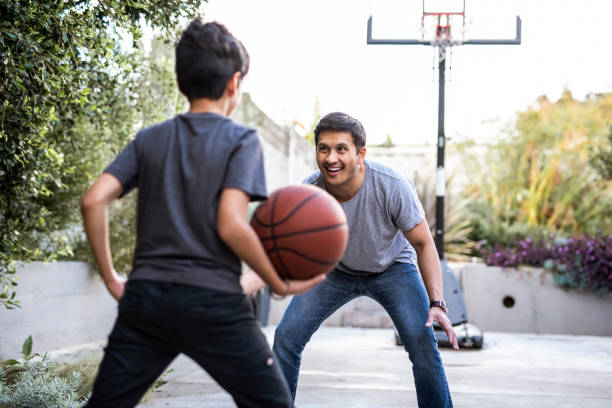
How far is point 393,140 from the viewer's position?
63.4 ft

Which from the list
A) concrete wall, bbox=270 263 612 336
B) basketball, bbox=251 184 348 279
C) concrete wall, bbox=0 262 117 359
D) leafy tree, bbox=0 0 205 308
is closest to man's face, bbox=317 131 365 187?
basketball, bbox=251 184 348 279

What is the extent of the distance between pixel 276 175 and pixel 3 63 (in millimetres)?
9202

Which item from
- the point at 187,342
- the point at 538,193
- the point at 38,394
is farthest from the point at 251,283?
the point at 538,193

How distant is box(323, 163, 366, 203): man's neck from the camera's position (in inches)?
138

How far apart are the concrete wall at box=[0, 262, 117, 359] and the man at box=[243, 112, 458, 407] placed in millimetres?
2846

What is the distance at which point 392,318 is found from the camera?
3.39 metres

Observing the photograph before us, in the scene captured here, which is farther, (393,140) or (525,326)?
(393,140)

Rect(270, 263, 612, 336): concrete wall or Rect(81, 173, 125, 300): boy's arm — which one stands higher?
Rect(81, 173, 125, 300): boy's arm

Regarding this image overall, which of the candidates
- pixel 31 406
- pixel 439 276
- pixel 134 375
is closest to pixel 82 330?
pixel 31 406

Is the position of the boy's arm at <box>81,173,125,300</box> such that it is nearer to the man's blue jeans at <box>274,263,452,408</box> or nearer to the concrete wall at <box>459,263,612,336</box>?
the man's blue jeans at <box>274,263,452,408</box>

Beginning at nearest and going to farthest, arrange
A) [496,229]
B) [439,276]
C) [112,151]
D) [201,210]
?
[201,210] < [439,276] < [112,151] < [496,229]

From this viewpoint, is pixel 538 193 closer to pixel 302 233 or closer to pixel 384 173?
pixel 384 173

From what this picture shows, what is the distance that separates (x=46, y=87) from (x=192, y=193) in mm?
2103

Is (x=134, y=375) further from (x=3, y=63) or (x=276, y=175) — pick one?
(x=276, y=175)
